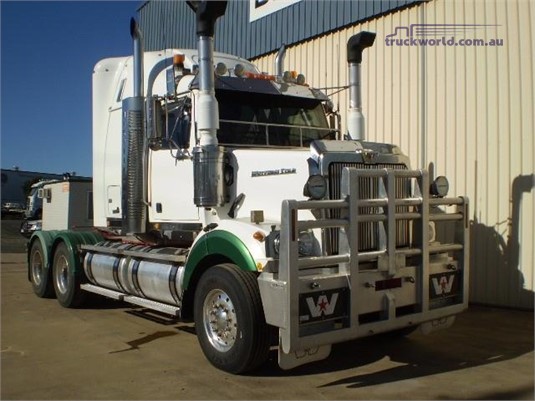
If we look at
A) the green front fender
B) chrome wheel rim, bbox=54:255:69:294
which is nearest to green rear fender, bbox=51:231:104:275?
chrome wheel rim, bbox=54:255:69:294

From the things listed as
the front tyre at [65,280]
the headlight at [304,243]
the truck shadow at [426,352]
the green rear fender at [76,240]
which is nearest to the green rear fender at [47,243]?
the front tyre at [65,280]

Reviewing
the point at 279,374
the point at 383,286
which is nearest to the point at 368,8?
the point at 383,286

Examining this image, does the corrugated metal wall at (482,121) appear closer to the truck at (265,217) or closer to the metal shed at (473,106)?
the metal shed at (473,106)

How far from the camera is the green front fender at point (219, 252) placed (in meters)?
5.06

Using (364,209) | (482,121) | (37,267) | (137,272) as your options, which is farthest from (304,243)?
(37,267)

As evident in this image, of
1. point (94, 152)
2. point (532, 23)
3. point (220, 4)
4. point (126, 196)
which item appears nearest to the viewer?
point (220, 4)

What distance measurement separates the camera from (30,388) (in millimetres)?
4879

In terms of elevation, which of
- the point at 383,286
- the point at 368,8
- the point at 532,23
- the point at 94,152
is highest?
the point at 368,8

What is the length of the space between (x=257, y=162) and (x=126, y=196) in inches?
90.7

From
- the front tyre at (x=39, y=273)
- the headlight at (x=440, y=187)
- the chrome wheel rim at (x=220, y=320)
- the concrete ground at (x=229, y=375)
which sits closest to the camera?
the concrete ground at (x=229, y=375)

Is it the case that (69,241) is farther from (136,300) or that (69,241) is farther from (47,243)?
(136,300)

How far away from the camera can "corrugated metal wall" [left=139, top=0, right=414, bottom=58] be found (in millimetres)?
10867

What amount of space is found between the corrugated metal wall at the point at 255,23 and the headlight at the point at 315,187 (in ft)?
16.2

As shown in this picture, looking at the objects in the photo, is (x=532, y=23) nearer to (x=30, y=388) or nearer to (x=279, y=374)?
(x=279, y=374)
